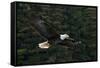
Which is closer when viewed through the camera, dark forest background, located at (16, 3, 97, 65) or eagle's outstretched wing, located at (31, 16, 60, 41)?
dark forest background, located at (16, 3, 97, 65)

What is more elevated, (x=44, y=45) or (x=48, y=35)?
(x=48, y=35)

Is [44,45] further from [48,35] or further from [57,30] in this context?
[57,30]

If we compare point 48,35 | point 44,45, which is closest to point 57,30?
point 48,35

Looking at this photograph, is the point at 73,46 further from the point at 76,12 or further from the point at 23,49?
the point at 23,49

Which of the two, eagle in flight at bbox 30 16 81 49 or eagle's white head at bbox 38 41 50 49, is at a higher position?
eagle in flight at bbox 30 16 81 49

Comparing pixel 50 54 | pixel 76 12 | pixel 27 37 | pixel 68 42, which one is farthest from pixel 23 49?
pixel 76 12

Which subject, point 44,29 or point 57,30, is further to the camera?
point 57,30
